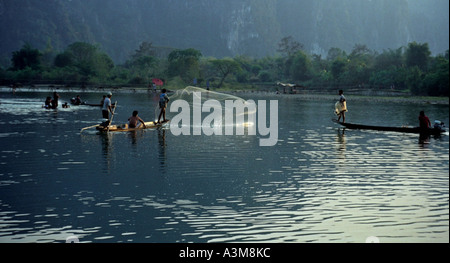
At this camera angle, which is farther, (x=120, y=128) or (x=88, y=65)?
(x=88, y=65)

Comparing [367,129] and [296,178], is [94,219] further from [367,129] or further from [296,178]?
→ [367,129]

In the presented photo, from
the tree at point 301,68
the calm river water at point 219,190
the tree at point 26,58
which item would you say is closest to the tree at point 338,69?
the tree at point 301,68

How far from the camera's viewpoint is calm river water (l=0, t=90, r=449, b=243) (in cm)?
1130

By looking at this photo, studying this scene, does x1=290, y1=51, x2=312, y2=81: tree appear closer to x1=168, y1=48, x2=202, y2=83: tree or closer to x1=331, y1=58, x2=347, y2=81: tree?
x1=331, y1=58, x2=347, y2=81: tree

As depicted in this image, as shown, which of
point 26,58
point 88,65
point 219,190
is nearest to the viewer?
point 219,190

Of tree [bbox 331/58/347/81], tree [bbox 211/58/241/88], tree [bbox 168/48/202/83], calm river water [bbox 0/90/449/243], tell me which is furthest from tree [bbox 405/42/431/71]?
calm river water [bbox 0/90/449/243]

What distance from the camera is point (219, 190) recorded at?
15.0 m

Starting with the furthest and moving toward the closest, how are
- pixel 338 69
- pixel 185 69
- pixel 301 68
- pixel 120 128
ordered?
1. pixel 301 68
2. pixel 185 69
3. pixel 338 69
4. pixel 120 128

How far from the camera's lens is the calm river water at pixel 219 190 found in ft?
37.1

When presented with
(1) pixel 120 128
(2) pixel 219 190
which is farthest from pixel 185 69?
(2) pixel 219 190

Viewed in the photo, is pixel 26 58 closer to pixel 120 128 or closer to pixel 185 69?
pixel 185 69

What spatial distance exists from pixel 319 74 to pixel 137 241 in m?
130
